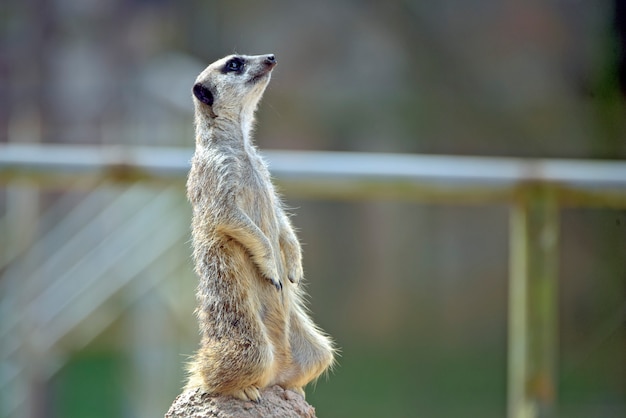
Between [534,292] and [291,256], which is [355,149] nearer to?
[534,292]

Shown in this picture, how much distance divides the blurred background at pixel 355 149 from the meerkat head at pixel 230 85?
12.7ft

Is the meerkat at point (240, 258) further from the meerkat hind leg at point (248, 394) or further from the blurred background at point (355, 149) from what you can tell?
the blurred background at point (355, 149)

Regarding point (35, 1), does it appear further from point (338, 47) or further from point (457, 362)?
point (457, 362)

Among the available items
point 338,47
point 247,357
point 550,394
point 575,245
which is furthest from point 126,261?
point 247,357

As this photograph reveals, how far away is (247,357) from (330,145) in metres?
5.12

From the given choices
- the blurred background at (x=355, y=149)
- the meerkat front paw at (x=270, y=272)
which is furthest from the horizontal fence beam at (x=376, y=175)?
the blurred background at (x=355, y=149)

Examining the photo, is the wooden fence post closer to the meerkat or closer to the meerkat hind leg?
the meerkat

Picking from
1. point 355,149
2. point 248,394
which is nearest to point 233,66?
point 248,394

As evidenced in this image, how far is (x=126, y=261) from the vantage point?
19.0ft

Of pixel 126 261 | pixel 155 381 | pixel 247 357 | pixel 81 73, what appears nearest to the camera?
pixel 247 357

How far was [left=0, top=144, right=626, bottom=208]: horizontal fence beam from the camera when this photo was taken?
2.64 m

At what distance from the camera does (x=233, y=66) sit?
138 centimetres

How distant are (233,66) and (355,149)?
495 cm

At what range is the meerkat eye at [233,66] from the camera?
1374 mm
